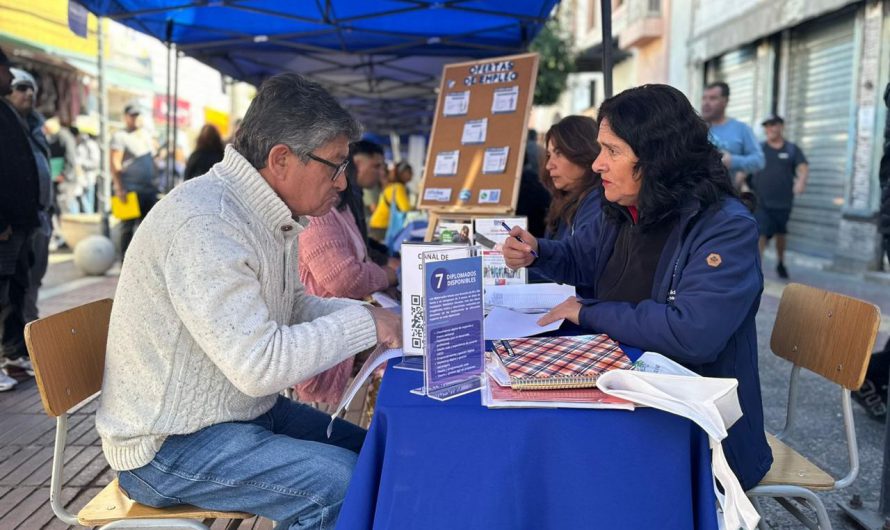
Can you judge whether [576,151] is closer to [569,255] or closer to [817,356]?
[569,255]

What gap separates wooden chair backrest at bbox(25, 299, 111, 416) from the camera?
5.83 feet

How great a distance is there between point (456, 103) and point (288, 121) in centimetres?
299

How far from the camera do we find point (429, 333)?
1479 millimetres

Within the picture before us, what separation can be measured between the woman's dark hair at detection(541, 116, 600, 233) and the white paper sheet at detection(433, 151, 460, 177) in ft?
3.34

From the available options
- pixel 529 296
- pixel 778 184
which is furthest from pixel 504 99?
pixel 778 184

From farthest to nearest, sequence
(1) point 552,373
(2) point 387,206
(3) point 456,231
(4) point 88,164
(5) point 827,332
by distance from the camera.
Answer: (4) point 88,164 < (2) point 387,206 < (3) point 456,231 < (5) point 827,332 < (1) point 552,373

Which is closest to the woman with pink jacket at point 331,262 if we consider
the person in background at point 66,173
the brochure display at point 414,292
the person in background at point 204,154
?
the brochure display at point 414,292

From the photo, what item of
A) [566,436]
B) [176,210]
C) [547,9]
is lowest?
[566,436]

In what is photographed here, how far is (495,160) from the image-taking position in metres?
4.36

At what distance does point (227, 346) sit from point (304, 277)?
166 centimetres

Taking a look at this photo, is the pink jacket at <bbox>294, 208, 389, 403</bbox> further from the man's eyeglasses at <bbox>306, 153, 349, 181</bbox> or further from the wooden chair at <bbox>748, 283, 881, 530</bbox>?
the wooden chair at <bbox>748, 283, 881, 530</bbox>

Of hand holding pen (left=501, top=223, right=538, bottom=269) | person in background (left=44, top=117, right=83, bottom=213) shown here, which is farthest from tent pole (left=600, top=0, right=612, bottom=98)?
person in background (left=44, top=117, right=83, bottom=213)

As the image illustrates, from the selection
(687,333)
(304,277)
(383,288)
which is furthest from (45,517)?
(687,333)

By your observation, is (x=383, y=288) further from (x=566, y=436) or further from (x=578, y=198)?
(x=566, y=436)
